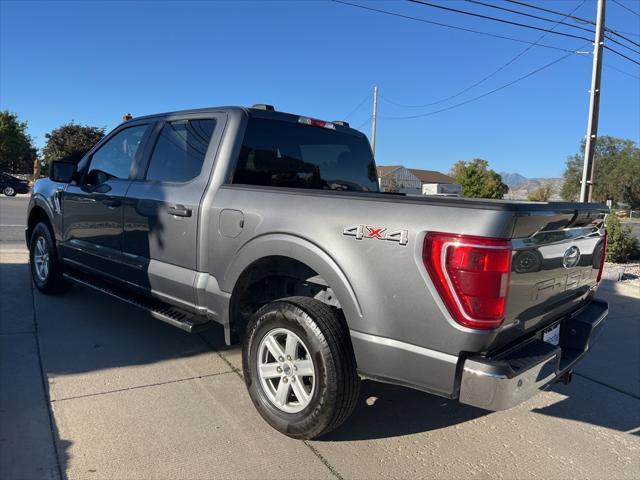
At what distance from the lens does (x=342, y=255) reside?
2586mm

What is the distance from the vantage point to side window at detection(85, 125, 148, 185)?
433 centimetres

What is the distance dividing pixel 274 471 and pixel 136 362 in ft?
5.86

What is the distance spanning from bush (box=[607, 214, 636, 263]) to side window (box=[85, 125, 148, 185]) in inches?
378

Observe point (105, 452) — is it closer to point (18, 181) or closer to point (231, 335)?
point (231, 335)

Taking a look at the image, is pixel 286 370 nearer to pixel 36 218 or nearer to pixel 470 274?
pixel 470 274

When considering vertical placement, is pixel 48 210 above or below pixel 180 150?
below

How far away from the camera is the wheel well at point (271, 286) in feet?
9.80

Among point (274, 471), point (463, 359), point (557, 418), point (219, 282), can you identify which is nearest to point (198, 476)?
point (274, 471)

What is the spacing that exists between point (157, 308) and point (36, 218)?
9.85 feet

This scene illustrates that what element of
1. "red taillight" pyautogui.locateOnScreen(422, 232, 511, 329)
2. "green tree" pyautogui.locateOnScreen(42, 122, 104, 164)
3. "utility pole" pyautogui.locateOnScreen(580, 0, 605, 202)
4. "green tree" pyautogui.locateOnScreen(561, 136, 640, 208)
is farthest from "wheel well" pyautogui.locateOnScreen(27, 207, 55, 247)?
"green tree" pyautogui.locateOnScreen(561, 136, 640, 208)

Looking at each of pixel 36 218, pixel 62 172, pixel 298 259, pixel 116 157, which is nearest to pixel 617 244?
pixel 298 259

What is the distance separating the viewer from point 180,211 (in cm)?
351

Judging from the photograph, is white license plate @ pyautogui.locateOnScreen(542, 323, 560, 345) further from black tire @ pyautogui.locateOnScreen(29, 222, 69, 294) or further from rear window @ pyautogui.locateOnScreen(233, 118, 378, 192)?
black tire @ pyautogui.locateOnScreen(29, 222, 69, 294)

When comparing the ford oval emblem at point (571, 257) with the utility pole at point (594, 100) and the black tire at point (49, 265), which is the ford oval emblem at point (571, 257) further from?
the utility pole at point (594, 100)
